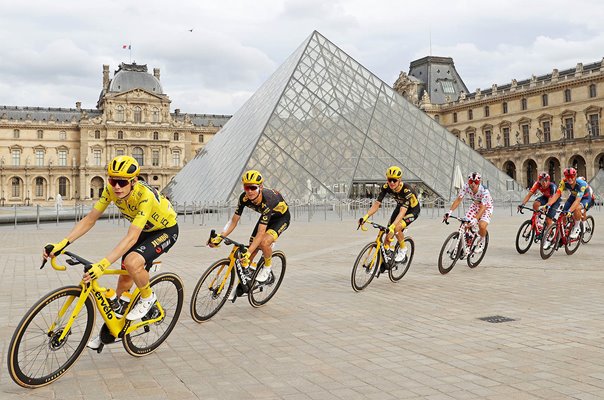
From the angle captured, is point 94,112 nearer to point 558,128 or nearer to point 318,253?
point 558,128

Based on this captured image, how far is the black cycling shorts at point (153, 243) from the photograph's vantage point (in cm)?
394

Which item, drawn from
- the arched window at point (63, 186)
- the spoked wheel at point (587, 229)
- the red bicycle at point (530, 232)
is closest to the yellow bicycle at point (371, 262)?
the red bicycle at point (530, 232)

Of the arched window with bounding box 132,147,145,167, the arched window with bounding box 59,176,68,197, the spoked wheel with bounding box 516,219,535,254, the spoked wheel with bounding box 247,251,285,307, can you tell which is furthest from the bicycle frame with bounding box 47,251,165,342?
the arched window with bounding box 59,176,68,197

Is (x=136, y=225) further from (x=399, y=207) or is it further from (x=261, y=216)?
(x=399, y=207)

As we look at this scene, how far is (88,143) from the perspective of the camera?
72.9 metres

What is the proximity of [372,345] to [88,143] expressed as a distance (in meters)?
74.3

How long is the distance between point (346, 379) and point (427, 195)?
993 inches

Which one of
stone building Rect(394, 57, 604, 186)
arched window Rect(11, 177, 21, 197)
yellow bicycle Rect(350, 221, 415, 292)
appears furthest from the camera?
arched window Rect(11, 177, 21, 197)

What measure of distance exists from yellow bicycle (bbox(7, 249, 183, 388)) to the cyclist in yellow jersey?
97mm

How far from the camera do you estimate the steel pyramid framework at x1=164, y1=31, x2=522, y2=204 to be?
24.5 metres

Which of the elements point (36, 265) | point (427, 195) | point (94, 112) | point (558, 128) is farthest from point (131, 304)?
point (94, 112)

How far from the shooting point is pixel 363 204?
27.0 meters

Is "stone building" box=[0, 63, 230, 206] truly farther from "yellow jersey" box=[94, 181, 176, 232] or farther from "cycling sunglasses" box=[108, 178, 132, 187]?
"cycling sunglasses" box=[108, 178, 132, 187]

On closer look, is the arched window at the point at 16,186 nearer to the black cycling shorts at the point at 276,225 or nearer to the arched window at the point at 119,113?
the arched window at the point at 119,113
